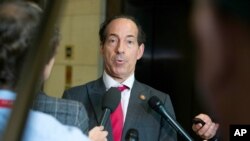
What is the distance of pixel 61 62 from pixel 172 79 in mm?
820

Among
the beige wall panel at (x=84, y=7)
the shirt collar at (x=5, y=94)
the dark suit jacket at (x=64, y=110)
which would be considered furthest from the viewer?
the beige wall panel at (x=84, y=7)

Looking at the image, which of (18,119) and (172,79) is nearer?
(18,119)

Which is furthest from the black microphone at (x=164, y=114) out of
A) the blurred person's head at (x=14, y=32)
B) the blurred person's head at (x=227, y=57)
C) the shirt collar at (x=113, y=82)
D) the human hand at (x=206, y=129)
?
the blurred person's head at (x=227, y=57)

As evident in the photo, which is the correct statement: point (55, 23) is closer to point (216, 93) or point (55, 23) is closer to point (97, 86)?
point (97, 86)

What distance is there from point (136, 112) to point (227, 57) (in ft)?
3.45

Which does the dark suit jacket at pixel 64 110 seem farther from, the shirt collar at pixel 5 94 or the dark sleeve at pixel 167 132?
the dark sleeve at pixel 167 132

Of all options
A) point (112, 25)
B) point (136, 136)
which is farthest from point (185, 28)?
point (136, 136)

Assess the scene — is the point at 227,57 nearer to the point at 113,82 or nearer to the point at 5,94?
the point at 113,82

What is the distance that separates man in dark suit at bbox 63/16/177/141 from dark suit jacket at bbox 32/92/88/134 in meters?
0.39

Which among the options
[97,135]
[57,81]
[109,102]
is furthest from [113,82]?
[57,81]

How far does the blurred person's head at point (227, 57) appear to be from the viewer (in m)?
2.16

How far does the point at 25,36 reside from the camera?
2.20 feet

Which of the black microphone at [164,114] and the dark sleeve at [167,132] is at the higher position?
the black microphone at [164,114]

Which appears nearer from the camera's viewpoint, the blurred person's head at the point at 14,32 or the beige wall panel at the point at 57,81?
the blurred person's head at the point at 14,32
